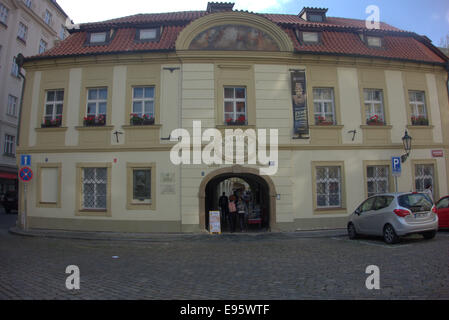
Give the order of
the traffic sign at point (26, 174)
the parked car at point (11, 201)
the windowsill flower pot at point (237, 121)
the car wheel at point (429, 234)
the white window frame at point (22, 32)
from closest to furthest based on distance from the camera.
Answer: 1. the car wheel at point (429, 234)
2. the traffic sign at point (26, 174)
3. the windowsill flower pot at point (237, 121)
4. the parked car at point (11, 201)
5. the white window frame at point (22, 32)

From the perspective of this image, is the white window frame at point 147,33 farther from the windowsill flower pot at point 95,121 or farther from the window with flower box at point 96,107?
the windowsill flower pot at point 95,121

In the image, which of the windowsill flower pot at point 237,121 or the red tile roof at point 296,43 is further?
the red tile roof at point 296,43

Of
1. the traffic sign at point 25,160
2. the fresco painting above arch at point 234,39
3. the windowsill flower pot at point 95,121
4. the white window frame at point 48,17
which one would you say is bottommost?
the traffic sign at point 25,160

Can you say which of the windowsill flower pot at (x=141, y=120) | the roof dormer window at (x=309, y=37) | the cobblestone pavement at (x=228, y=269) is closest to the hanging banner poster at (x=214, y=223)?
the cobblestone pavement at (x=228, y=269)

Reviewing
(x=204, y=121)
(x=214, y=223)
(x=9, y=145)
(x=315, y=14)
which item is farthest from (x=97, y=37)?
(x=9, y=145)

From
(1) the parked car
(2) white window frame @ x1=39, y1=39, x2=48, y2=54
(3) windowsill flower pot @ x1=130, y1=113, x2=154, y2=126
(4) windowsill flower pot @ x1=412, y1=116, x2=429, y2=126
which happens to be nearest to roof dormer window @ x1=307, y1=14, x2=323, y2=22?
(4) windowsill flower pot @ x1=412, y1=116, x2=429, y2=126

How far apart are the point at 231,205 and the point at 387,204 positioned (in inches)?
261

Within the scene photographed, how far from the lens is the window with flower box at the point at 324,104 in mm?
14755

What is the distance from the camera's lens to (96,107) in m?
14.7

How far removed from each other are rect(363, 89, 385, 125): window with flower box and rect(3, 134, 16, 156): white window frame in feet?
104

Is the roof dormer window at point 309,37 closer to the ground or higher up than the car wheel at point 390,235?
higher up

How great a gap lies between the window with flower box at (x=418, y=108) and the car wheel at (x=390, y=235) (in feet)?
26.5

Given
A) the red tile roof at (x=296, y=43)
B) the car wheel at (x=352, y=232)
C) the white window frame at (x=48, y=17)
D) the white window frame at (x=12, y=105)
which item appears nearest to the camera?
the car wheel at (x=352, y=232)
